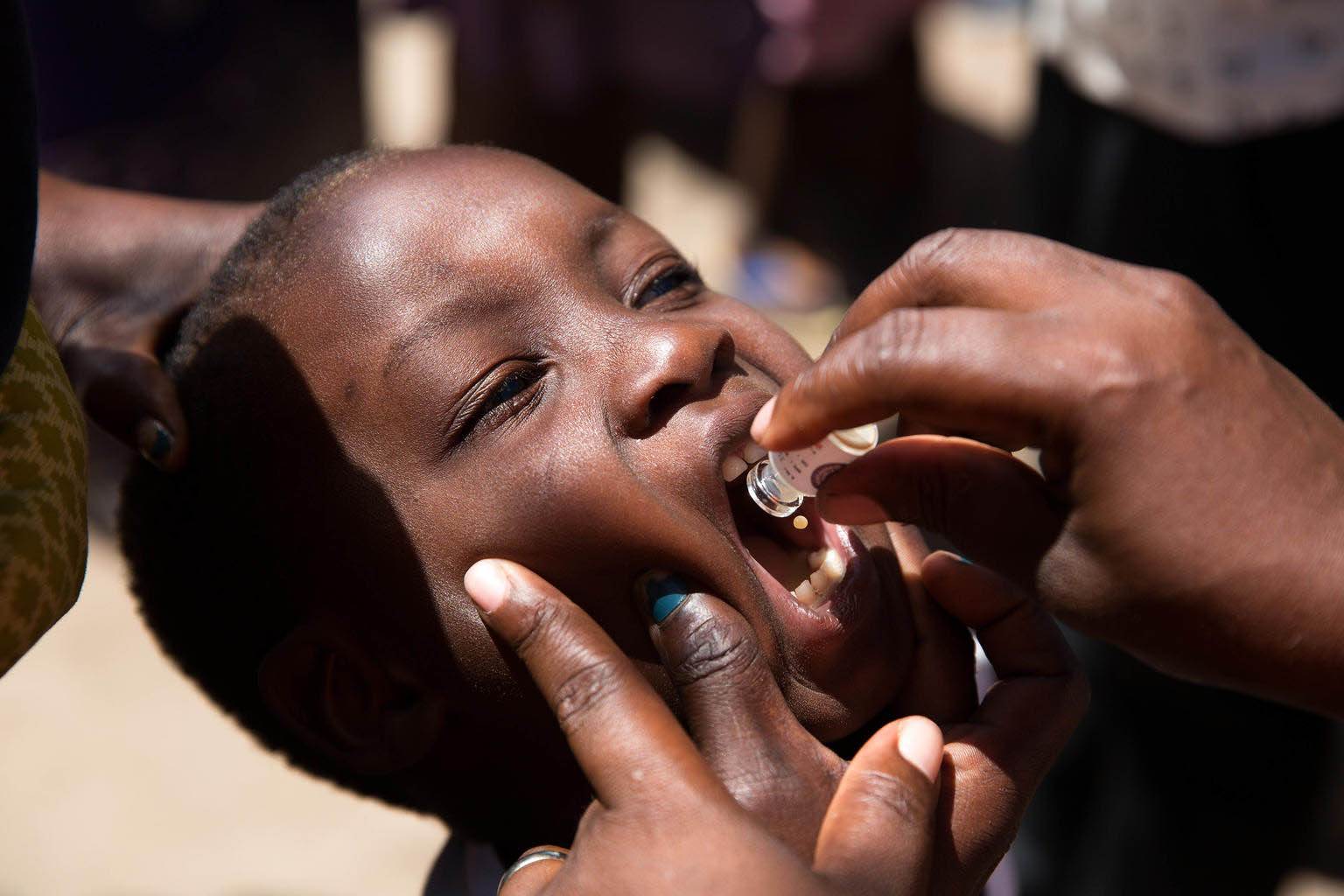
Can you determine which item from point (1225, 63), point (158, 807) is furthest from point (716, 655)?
point (158, 807)

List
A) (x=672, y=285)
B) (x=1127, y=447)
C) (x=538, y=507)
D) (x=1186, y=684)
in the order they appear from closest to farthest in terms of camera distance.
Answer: (x=1127, y=447) < (x=538, y=507) < (x=672, y=285) < (x=1186, y=684)

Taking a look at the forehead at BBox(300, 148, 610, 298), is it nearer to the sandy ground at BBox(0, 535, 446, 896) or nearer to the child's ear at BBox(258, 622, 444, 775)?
the child's ear at BBox(258, 622, 444, 775)

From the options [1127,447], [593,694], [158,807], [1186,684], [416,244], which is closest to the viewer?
[1127,447]

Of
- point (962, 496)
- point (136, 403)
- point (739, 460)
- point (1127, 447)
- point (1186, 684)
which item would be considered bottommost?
point (1186, 684)

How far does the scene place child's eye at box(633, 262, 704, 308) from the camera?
177cm

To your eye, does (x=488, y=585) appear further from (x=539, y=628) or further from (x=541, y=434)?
(x=541, y=434)

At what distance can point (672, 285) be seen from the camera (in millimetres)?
1812

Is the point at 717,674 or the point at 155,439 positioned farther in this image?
the point at 155,439

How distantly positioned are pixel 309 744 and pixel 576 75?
309cm

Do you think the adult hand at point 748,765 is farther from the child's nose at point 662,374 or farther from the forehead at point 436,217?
the forehead at point 436,217

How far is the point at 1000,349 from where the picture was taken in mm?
1261

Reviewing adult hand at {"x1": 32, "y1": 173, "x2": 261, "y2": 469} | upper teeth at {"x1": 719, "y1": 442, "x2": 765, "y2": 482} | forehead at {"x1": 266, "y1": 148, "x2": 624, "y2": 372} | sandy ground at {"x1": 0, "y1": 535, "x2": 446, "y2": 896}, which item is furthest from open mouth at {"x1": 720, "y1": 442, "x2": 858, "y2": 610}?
sandy ground at {"x1": 0, "y1": 535, "x2": 446, "y2": 896}

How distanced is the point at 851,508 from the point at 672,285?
48cm

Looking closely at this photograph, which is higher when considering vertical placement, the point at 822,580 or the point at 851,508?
the point at 851,508
